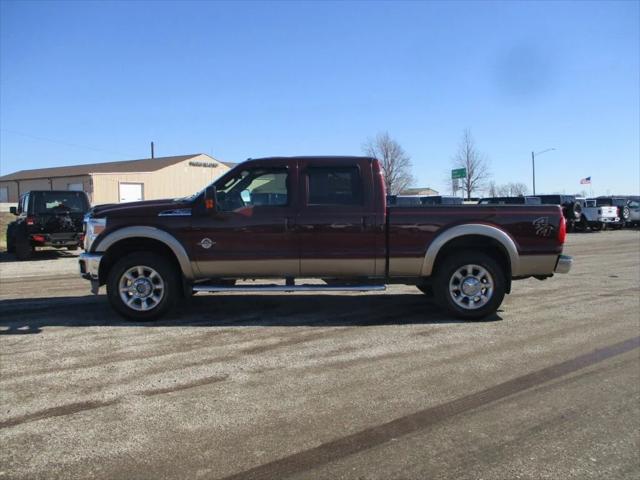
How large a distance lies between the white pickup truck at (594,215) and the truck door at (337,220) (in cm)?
2966

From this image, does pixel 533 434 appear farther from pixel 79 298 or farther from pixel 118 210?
pixel 79 298

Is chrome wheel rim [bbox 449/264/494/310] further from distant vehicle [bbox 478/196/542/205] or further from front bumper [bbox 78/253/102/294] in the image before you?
front bumper [bbox 78/253/102/294]

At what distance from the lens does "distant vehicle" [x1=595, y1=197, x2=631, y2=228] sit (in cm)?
3485

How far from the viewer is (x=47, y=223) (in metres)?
16.0

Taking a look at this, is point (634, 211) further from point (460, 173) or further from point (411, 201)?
point (411, 201)

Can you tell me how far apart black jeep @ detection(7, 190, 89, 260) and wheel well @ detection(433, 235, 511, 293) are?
40.3 ft

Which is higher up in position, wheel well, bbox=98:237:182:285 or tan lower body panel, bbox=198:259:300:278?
wheel well, bbox=98:237:182:285

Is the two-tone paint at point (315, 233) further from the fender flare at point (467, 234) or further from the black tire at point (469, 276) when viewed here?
the black tire at point (469, 276)

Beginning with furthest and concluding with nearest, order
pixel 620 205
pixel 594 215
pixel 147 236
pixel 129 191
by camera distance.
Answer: pixel 129 191
pixel 620 205
pixel 594 215
pixel 147 236

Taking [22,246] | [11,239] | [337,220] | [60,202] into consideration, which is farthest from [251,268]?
[11,239]

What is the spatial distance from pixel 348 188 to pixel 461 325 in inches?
89.1

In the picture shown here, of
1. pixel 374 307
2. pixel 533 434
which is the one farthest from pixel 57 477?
pixel 374 307

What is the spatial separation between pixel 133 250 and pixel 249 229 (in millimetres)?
1581

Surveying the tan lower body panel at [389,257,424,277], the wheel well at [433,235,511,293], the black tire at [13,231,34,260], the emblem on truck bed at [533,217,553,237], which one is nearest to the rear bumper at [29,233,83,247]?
the black tire at [13,231,34,260]
